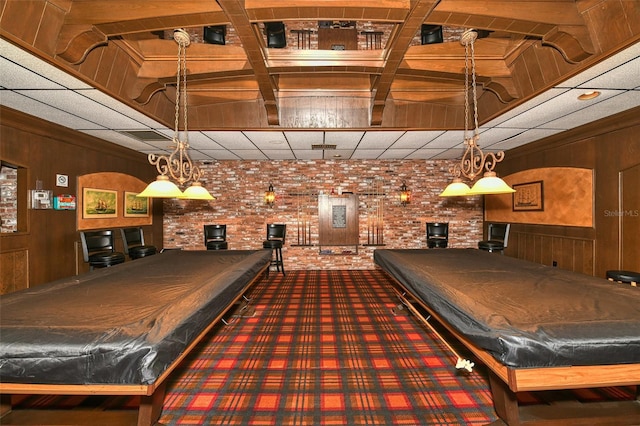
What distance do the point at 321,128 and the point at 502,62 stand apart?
2.59m

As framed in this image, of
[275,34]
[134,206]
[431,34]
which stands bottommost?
[134,206]

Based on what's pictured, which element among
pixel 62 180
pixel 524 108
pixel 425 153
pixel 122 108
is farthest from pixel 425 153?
pixel 62 180

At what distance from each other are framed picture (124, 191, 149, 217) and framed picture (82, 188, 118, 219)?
0.29 meters

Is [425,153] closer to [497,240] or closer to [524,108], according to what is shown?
[497,240]

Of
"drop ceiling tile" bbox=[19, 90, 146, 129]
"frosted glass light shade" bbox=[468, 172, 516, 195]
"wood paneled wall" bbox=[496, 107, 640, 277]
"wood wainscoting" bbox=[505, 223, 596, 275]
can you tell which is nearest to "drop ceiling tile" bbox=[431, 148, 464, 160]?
"wood paneled wall" bbox=[496, 107, 640, 277]

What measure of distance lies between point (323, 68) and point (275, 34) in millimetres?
2409

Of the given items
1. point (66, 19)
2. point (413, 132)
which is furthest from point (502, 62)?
point (66, 19)

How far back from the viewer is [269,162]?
729 cm

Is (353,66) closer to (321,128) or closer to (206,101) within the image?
(321,128)

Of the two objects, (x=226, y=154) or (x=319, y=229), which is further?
(x=319, y=229)

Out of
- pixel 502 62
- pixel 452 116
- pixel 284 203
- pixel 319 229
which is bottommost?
pixel 319 229

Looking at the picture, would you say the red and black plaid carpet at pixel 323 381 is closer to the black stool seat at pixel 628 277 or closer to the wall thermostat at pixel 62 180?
the black stool seat at pixel 628 277

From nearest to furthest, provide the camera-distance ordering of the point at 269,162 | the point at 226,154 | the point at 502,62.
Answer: the point at 502,62
the point at 226,154
the point at 269,162

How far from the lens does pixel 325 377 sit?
2574mm
